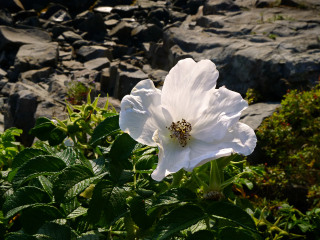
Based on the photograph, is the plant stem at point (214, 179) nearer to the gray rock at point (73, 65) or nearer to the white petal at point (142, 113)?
the white petal at point (142, 113)

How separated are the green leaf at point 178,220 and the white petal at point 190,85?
27 centimetres

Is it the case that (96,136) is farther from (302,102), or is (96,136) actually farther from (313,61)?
(313,61)

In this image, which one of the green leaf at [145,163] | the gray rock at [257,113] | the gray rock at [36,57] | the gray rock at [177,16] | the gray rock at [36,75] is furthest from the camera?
the gray rock at [177,16]

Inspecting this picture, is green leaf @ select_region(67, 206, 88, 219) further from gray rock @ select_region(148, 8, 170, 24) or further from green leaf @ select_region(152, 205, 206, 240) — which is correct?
gray rock @ select_region(148, 8, 170, 24)

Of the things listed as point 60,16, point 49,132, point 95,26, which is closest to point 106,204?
point 49,132

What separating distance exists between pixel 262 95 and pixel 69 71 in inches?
214

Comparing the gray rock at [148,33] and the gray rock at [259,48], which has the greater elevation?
the gray rock at [259,48]

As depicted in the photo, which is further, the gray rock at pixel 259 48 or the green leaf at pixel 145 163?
the gray rock at pixel 259 48

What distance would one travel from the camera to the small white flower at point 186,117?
0.90 meters

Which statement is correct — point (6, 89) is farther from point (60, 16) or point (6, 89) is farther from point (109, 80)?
point (60, 16)

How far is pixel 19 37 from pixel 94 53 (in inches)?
81.4

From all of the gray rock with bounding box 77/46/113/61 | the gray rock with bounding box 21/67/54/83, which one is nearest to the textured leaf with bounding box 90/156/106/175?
the gray rock with bounding box 21/67/54/83

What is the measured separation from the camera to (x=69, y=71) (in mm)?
9148

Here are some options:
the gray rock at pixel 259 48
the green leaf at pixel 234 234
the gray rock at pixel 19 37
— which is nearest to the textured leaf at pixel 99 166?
the green leaf at pixel 234 234
